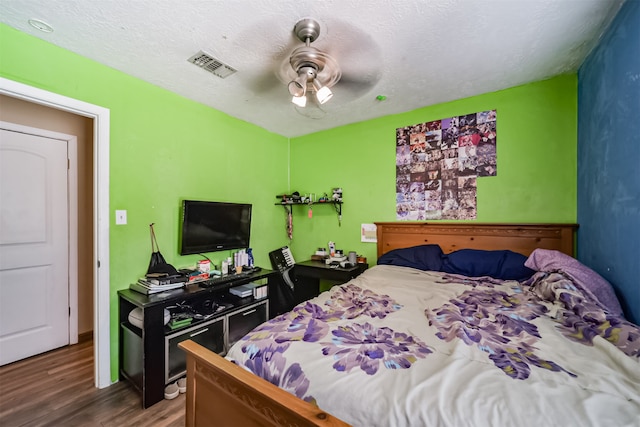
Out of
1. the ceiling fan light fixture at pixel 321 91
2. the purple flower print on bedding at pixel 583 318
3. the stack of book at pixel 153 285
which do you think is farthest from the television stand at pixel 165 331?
the purple flower print on bedding at pixel 583 318

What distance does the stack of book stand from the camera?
2.04m

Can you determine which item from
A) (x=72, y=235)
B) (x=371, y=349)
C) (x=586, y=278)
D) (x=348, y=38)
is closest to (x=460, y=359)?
(x=371, y=349)

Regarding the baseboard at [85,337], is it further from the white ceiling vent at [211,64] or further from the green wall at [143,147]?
the white ceiling vent at [211,64]

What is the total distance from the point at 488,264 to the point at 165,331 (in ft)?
8.63

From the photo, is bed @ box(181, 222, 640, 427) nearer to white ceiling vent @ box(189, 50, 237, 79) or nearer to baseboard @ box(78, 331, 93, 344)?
white ceiling vent @ box(189, 50, 237, 79)

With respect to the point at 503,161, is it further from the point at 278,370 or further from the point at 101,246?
the point at 101,246

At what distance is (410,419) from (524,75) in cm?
269

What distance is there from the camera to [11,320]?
229 cm

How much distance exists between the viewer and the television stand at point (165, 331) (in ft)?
6.00

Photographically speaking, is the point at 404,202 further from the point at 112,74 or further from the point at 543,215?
the point at 112,74

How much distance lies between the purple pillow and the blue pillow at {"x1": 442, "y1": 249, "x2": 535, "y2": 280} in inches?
8.4

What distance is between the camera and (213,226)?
270 centimetres

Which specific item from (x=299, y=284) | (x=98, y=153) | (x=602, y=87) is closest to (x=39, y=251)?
(x=98, y=153)

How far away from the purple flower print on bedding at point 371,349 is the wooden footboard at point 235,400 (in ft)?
0.72
